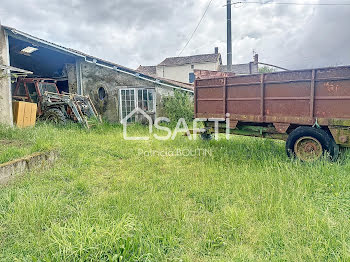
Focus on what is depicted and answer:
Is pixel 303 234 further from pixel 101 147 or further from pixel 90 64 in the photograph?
pixel 90 64

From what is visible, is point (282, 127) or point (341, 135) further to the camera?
point (282, 127)

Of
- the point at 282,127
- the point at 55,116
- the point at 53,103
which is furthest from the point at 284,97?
the point at 53,103

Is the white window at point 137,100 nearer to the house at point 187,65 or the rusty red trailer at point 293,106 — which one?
the rusty red trailer at point 293,106

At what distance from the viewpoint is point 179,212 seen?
2.84 metres

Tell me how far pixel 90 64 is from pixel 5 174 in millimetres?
8632

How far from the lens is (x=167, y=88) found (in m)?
10.9

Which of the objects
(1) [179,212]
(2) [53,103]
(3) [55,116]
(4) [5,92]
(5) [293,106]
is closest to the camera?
(1) [179,212]

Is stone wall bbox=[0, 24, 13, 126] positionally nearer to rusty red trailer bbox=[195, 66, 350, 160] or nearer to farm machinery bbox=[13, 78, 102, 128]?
farm machinery bbox=[13, 78, 102, 128]

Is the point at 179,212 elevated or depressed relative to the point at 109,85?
depressed

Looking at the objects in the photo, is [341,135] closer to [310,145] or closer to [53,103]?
[310,145]

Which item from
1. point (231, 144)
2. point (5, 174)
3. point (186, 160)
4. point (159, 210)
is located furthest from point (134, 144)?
point (159, 210)

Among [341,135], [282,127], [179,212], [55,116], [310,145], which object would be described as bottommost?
[179,212]

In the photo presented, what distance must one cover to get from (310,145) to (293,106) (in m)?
0.89

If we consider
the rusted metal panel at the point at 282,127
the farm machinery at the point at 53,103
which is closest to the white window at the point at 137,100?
the farm machinery at the point at 53,103
